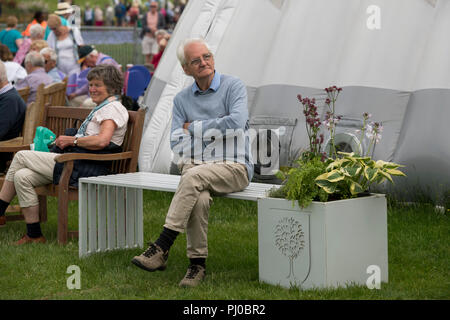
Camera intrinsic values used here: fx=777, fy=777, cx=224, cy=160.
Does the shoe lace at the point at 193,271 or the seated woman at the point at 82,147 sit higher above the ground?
the seated woman at the point at 82,147

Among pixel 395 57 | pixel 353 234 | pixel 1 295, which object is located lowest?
pixel 1 295

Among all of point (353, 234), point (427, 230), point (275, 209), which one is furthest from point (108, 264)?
point (427, 230)

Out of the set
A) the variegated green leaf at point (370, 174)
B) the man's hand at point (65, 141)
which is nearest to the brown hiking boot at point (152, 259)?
the variegated green leaf at point (370, 174)

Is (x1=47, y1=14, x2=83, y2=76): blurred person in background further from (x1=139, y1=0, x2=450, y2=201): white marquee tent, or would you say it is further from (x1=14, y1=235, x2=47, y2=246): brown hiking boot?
(x1=14, y1=235, x2=47, y2=246): brown hiking boot

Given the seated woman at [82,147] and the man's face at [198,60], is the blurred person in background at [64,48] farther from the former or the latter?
the man's face at [198,60]

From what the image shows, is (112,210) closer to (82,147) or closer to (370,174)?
(82,147)

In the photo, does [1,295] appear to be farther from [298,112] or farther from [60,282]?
[298,112]

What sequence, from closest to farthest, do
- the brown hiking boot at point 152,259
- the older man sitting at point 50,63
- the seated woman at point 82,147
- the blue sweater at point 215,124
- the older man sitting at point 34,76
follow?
the brown hiking boot at point 152,259, the blue sweater at point 215,124, the seated woman at point 82,147, the older man sitting at point 34,76, the older man sitting at point 50,63

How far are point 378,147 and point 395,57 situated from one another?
0.83 m

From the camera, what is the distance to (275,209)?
4551 mm

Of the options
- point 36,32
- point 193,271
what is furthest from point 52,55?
point 193,271

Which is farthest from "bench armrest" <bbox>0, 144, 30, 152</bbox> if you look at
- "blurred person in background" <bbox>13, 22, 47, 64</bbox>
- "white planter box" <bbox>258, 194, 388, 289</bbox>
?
"blurred person in background" <bbox>13, 22, 47, 64</bbox>

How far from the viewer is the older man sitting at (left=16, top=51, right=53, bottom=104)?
9781 millimetres

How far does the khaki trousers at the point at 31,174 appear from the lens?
19.8 feet
